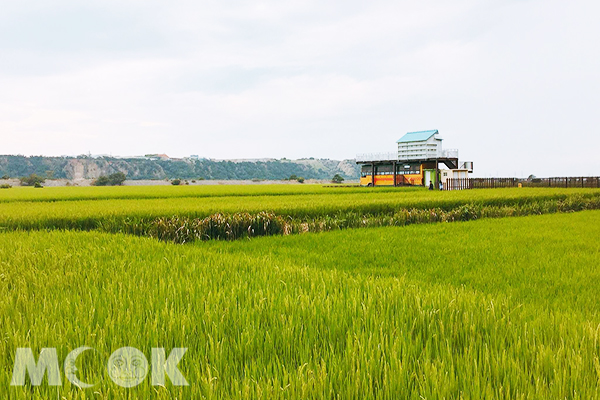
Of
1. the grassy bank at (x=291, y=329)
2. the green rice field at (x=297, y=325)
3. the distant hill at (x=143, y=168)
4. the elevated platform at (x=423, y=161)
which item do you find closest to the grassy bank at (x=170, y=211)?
the green rice field at (x=297, y=325)

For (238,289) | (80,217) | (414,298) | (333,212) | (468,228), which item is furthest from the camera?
(333,212)

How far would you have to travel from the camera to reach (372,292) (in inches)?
128

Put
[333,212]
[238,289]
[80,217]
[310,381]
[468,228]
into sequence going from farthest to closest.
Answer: [333,212], [468,228], [80,217], [238,289], [310,381]

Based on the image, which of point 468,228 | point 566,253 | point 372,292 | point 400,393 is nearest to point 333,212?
point 468,228

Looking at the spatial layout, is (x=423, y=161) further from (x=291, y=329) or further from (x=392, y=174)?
(x=291, y=329)

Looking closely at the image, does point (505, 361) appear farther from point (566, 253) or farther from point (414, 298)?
point (566, 253)

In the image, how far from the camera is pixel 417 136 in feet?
166

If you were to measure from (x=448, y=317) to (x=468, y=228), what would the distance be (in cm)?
934

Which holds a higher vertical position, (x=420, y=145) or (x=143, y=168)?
(x=143, y=168)

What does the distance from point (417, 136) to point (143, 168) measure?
10603 cm

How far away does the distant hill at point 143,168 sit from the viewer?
364 feet

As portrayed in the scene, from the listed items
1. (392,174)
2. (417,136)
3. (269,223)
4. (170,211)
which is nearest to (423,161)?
(392,174)

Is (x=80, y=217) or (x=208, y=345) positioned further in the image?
(x=80, y=217)

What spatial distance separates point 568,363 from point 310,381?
4.43 ft
